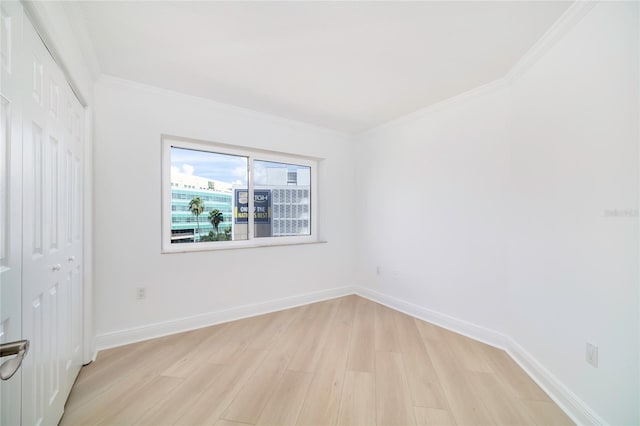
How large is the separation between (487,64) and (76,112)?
125 inches

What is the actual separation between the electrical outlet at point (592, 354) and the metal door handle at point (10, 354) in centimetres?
247

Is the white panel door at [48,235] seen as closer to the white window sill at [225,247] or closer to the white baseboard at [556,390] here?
the white window sill at [225,247]

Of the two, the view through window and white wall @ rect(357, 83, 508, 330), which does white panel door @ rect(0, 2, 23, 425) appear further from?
white wall @ rect(357, 83, 508, 330)

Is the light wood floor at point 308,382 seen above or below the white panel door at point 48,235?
below

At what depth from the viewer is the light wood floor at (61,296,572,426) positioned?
152 centimetres

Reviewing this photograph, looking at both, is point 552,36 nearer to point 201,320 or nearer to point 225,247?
point 225,247

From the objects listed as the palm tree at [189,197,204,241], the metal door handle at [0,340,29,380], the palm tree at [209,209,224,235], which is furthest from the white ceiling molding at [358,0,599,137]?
the metal door handle at [0,340,29,380]

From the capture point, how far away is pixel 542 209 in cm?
189

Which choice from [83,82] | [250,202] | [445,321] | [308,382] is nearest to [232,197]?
[250,202]

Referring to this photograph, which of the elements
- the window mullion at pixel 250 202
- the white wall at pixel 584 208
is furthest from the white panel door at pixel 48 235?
the white wall at pixel 584 208

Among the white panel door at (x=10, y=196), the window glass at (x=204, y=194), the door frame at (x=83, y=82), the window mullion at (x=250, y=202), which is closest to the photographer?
the white panel door at (x=10, y=196)

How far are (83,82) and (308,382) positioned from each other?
273 centimetres

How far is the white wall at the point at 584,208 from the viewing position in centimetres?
128

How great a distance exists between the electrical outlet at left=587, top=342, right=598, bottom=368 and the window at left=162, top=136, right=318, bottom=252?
2.86 m
